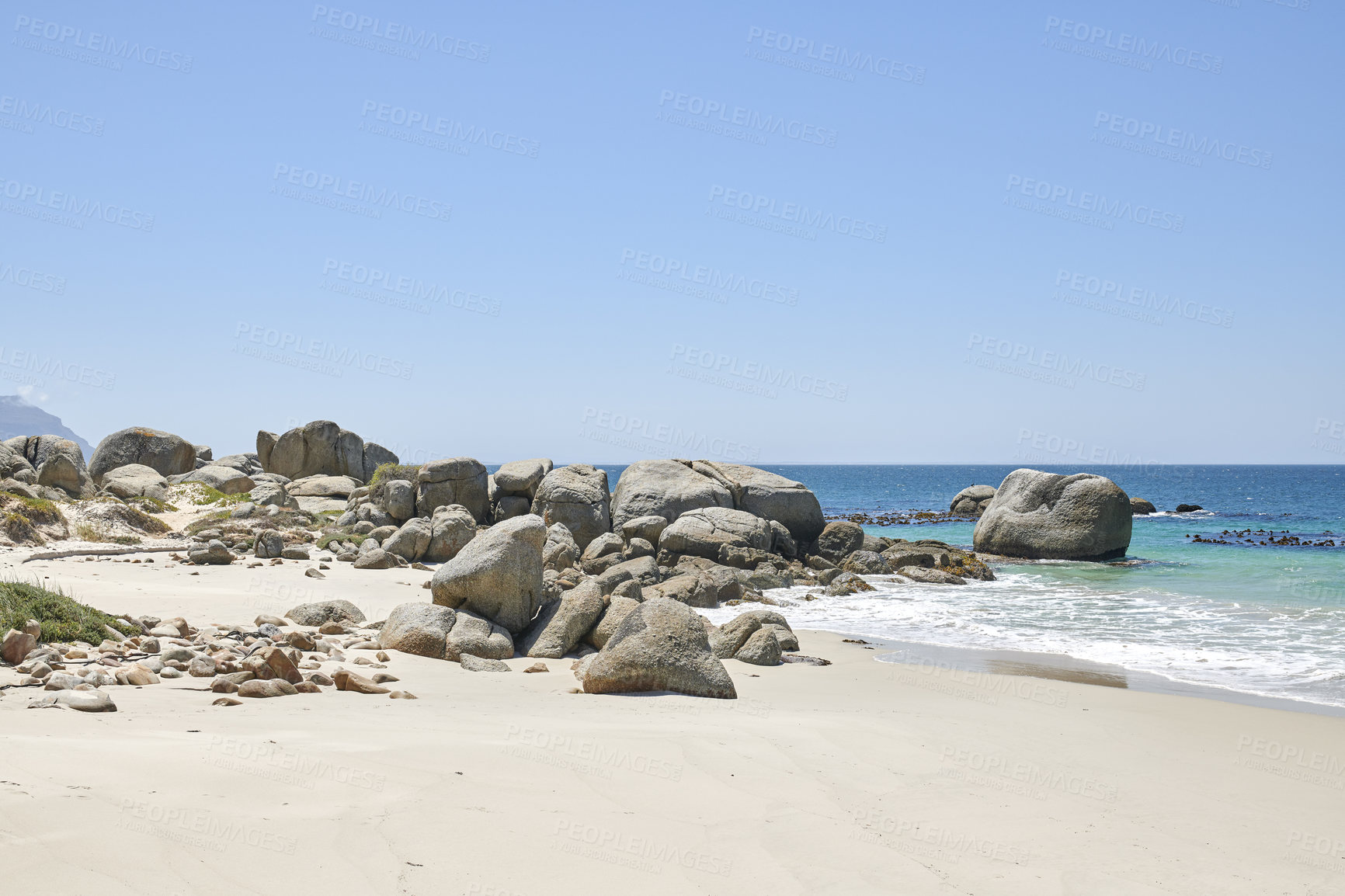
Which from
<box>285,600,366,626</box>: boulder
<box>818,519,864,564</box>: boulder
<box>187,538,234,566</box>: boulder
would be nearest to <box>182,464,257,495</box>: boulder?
<box>187,538,234,566</box>: boulder

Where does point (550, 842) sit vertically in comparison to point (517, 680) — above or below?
above

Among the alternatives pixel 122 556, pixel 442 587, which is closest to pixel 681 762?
pixel 442 587

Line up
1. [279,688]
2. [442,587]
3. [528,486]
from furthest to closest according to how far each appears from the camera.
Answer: [528,486] < [442,587] < [279,688]

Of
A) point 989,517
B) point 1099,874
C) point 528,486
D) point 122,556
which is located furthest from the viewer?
point 989,517

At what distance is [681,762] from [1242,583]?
60.7ft

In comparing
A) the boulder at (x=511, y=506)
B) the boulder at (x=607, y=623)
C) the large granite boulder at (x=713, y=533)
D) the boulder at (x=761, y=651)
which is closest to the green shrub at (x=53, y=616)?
the boulder at (x=607, y=623)

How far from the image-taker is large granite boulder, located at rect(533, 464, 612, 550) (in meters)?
21.0

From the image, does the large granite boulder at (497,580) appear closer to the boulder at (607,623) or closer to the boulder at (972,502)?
the boulder at (607,623)

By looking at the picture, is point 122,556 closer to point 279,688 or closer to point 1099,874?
point 279,688

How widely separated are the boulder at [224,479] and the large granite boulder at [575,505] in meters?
11.4

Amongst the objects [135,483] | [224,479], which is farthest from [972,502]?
[135,483]

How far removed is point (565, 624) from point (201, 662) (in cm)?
393

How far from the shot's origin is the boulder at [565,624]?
32.1 ft

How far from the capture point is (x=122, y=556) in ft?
47.6
